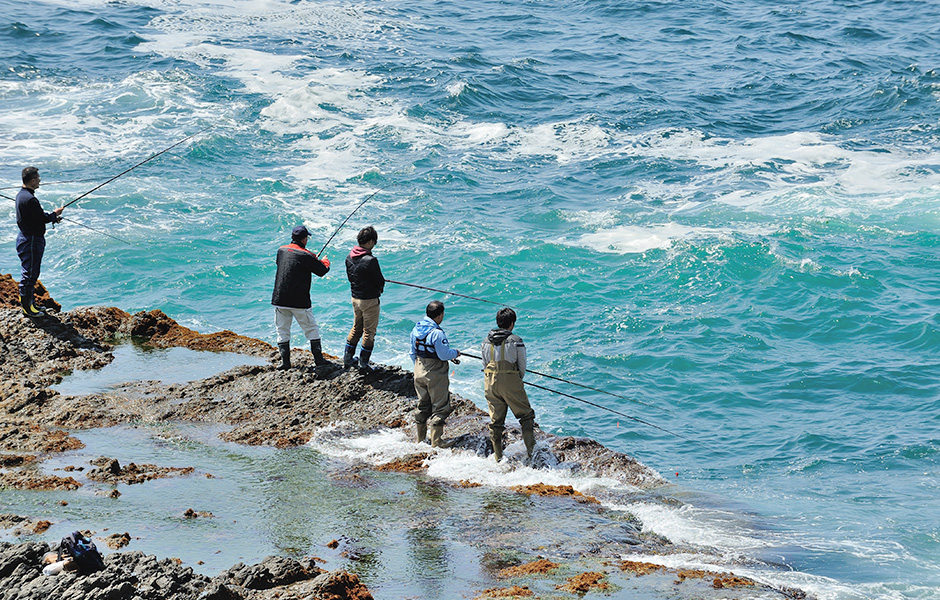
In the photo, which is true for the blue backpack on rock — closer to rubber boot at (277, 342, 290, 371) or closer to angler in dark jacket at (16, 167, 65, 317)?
rubber boot at (277, 342, 290, 371)

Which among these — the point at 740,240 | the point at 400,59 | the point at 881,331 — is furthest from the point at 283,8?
the point at 881,331

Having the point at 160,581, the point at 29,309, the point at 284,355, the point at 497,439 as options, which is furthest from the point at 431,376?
the point at 29,309

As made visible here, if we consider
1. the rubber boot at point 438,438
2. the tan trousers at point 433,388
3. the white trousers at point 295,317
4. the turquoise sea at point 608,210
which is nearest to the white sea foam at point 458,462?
the rubber boot at point 438,438

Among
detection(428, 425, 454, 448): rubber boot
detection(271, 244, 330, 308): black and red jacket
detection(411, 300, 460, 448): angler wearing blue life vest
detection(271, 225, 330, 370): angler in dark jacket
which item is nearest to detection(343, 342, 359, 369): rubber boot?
detection(271, 225, 330, 370): angler in dark jacket

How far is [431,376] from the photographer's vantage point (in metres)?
8.56

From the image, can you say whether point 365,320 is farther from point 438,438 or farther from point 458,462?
point 458,462

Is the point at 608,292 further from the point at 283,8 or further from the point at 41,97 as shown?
the point at 283,8

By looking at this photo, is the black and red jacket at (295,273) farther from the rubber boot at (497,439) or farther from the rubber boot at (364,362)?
the rubber boot at (497,439)

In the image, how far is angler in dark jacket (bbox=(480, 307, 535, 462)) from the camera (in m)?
8.12

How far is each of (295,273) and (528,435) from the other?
10.1ft

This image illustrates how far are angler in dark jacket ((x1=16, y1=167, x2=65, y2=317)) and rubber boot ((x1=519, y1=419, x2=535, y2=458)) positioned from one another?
596cm

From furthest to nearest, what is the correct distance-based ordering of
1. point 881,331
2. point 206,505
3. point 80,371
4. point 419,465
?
point 881,331
point 80,371
point 419,465
point 206,505

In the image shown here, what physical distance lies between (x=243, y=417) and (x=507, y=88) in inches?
839

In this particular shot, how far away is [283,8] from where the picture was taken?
3881cm
